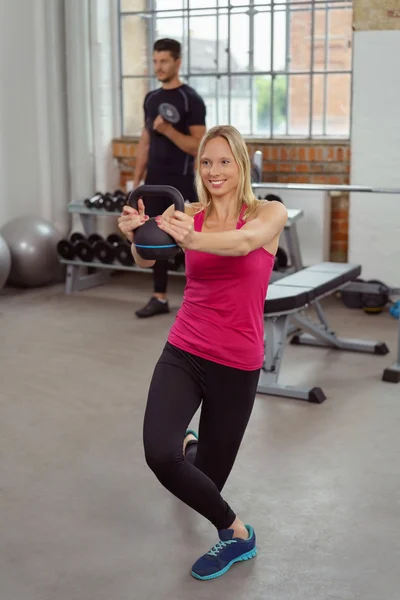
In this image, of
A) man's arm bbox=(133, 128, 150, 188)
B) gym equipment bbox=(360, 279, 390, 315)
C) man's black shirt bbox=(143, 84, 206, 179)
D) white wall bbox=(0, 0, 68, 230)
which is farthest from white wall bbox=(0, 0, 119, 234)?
gym equipment bbox=(360, 279, 390, 315)

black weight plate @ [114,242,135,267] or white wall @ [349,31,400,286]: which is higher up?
white wall @ [349,31,400,286]

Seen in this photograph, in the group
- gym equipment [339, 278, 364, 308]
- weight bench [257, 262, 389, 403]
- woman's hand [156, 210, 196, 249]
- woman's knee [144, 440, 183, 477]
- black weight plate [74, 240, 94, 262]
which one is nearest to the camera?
woman's hand [156, 210, 196, 249]

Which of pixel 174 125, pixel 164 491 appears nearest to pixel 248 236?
pixel 164 491

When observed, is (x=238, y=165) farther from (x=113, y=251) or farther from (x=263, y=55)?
(x=263, y=55)

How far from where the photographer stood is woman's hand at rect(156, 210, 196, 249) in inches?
68.6

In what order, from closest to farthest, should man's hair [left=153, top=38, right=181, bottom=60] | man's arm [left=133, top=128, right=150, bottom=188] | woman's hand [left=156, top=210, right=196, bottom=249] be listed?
woman's hand [left=156, top=210, right=196, bottom=249]
man's hair [left=153, top=38, right=181, bottom=60]
man's arm [left=133, top=128, right=150, bottom=188]

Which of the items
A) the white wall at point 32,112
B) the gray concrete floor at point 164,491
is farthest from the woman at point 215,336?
the white wall at point 32,112

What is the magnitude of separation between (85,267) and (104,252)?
53 centimetres

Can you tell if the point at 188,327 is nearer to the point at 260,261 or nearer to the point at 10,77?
the point at 260,261

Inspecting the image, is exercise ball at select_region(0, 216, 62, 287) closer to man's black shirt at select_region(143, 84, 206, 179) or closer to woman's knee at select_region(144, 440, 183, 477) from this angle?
man's black shirt at select_region(143, 84, 206, 179)

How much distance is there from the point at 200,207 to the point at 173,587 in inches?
37.5

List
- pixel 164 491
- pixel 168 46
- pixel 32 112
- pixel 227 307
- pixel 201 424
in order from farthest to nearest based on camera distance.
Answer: pixel 32 112 → pixel 168 46 → pixel 164 491 → pixel 201 424 → pixel 227 307

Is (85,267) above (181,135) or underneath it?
underneath

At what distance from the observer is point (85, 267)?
5.91 m
